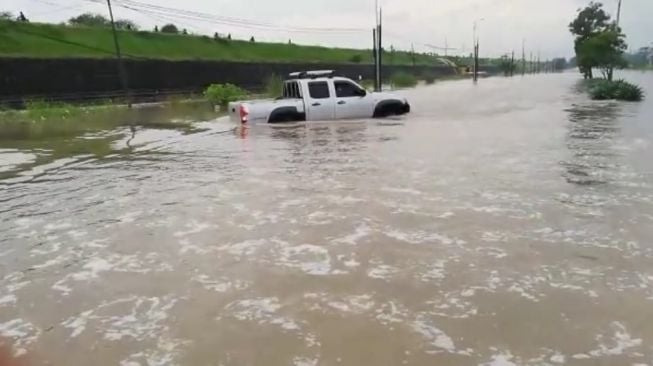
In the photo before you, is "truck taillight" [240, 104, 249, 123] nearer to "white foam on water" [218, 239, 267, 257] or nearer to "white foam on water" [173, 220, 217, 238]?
"white foam on water" [173, 220, 217, 238]

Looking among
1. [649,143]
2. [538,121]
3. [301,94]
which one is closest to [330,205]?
[649,143]

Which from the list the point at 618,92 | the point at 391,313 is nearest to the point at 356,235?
the point at 391,313

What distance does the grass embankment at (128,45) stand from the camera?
124 feet

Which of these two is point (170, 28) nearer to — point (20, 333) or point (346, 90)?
point (346, 90)

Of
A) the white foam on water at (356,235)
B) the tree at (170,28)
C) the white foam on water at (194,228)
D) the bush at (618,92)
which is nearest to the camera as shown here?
the white foam on water at (356,235)

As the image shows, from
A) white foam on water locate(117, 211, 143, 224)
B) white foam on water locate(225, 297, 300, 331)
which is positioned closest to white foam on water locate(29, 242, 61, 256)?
white foam on water locate(117, 211, 143, 224)

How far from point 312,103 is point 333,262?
473 inches

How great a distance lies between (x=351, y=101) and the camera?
17.1 meters

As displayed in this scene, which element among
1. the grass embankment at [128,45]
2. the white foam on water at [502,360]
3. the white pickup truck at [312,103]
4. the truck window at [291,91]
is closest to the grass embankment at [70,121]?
the white pickup truck at [312,103]

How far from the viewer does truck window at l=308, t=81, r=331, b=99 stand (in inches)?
652

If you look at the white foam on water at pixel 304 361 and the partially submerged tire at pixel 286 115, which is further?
the partially submerged tire at pixel 286 115

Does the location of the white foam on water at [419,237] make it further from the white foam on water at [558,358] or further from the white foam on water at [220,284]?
the white foam on water at [558,358]

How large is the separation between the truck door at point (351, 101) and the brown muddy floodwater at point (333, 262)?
23.4 feet

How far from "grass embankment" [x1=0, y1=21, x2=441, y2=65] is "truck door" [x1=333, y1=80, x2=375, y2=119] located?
25.7 m
